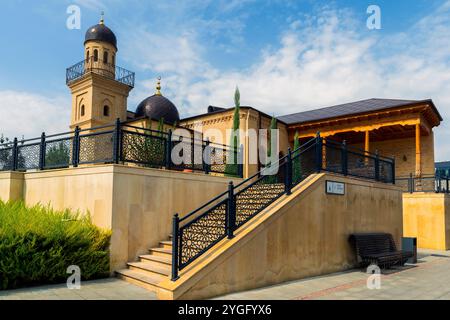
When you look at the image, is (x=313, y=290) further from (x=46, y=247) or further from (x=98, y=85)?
(x=98, y=85)

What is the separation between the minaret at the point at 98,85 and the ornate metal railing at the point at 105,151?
59.5 ft

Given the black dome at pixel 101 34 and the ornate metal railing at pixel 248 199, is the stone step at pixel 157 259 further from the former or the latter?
the black dome at pixel 101 34

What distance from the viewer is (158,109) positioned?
27.8 metres

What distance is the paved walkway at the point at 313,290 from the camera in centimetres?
661

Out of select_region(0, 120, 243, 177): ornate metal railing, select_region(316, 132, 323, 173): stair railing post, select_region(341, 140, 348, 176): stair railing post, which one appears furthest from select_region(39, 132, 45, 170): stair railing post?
select_region(341, 140, 348, 176): stair railing post

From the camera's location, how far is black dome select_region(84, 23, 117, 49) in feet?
102

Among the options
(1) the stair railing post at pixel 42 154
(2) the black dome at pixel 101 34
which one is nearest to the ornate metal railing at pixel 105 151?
(1) the stair railing post at pixel 42 154

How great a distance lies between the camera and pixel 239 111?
23.1 metres

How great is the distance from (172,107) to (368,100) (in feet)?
50.1

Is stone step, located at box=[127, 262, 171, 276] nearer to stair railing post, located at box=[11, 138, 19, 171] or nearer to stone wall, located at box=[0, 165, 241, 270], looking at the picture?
stone wall, located at box=[0, 165, 241, 270]

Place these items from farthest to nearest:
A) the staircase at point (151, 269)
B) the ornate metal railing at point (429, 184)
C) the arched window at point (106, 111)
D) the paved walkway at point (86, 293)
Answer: the arched window at point (106, 111)
the ornate metal railing at point (429, 184)
the staircase at point (151, 269)
the paved walkway at point (86, 293)

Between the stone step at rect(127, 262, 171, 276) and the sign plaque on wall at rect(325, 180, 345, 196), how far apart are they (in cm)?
468

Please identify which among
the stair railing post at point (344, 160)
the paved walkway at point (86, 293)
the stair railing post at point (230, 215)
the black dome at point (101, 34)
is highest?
the black dome at point (101, 34)
